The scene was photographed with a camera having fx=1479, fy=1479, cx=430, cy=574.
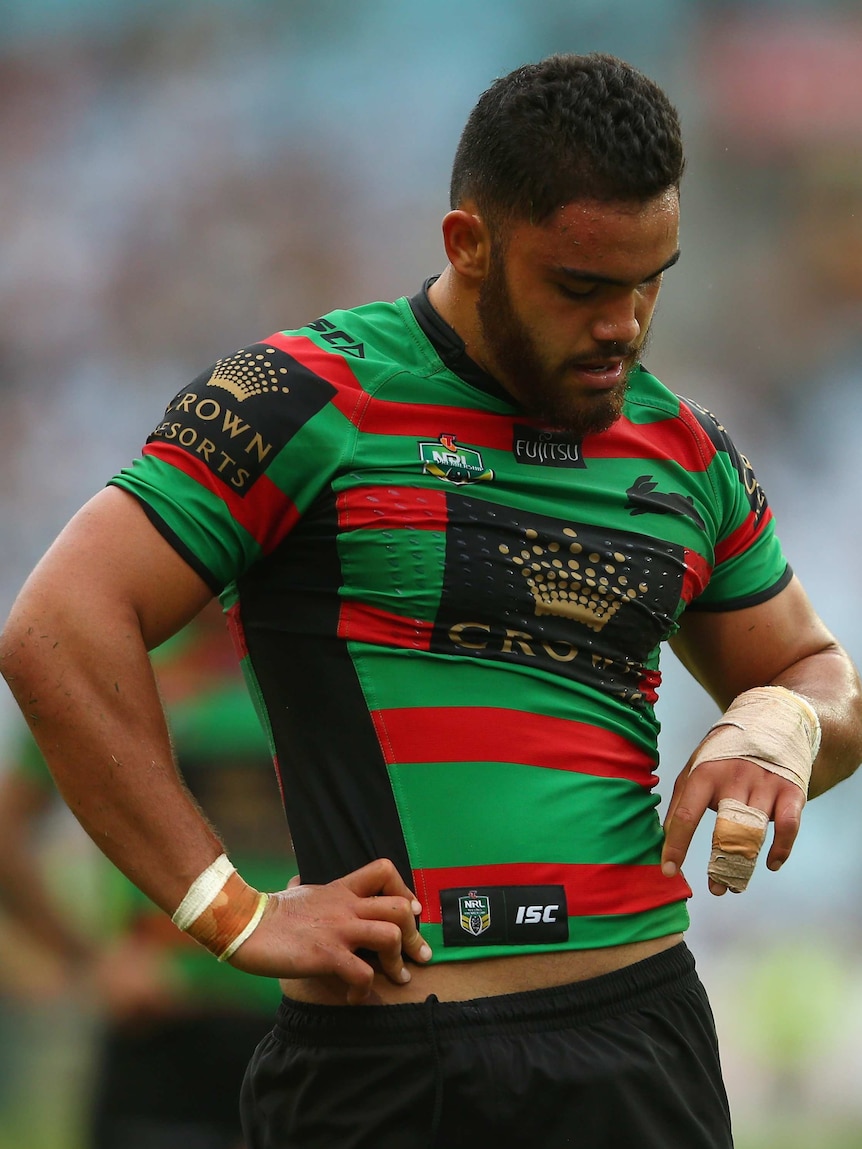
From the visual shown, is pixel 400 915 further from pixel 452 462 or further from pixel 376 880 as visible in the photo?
pixel 452 462

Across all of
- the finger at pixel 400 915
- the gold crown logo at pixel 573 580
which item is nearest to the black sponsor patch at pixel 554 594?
the gold crown logo at pixel 573 580

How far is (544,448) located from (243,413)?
0.42 m

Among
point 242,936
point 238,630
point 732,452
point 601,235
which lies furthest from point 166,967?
point 601,235

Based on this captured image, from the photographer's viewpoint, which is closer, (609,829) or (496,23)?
(609,829)

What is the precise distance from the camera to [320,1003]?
1.75 m

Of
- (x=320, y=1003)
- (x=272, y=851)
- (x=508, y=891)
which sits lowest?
(x=272, y=851)

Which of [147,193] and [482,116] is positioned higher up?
[147,193]

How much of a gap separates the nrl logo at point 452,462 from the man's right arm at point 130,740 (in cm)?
34

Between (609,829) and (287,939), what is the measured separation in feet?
1.40

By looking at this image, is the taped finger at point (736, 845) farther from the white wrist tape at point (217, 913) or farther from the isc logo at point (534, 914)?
the white wrist tape at point (217, 913)

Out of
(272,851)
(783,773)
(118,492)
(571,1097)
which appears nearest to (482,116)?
→ (118,492)

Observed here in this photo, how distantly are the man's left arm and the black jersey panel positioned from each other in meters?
0.38

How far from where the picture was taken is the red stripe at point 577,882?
172 centimetres

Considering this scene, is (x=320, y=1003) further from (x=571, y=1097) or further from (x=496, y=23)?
(x=496, y=23)
